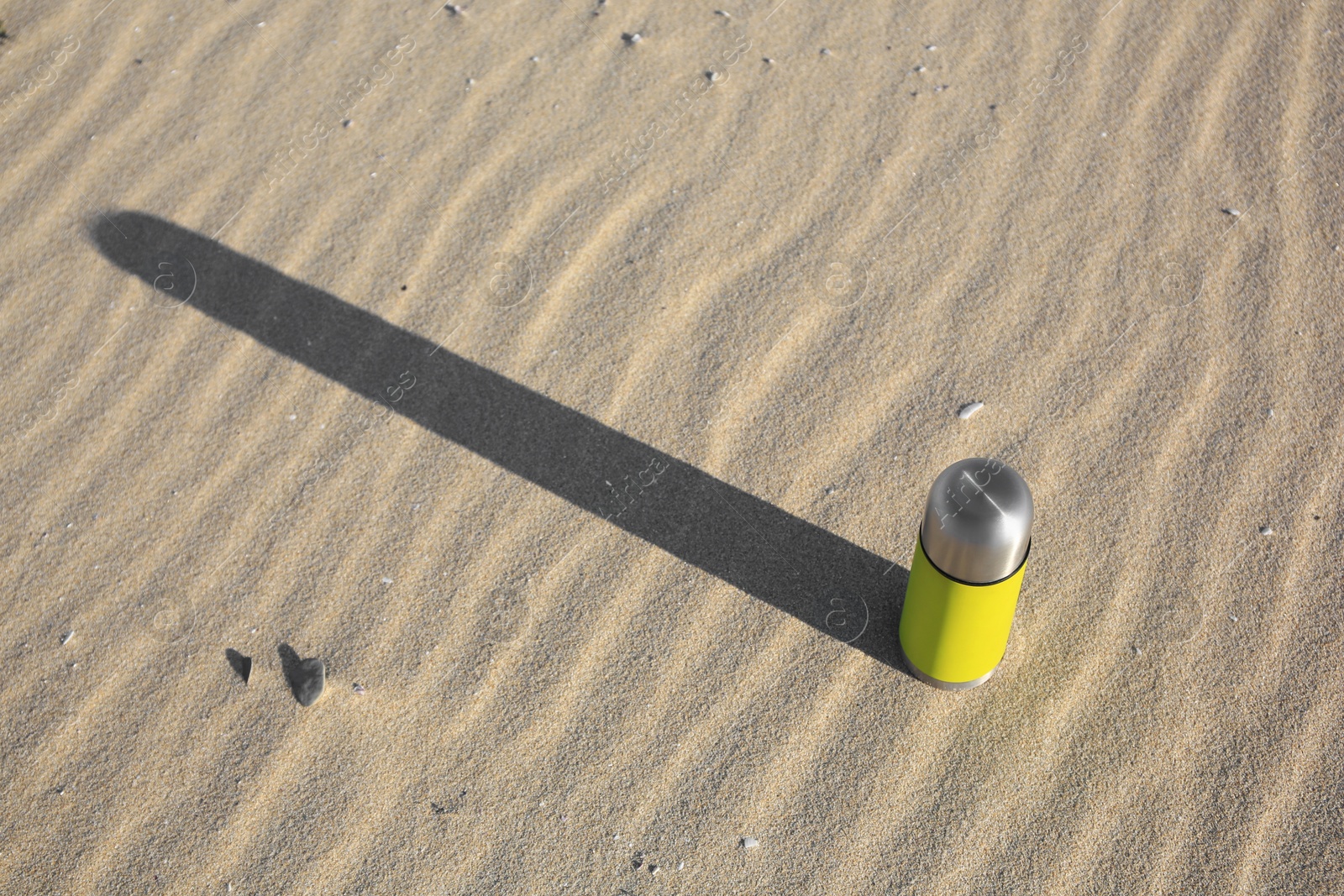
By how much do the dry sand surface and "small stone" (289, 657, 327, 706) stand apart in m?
0.03

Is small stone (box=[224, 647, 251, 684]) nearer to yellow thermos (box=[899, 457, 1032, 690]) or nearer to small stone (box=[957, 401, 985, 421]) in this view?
yellow thermos (box=[899, 457, 1032, 690])

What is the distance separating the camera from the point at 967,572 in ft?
7.14

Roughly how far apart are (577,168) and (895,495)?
1.67 meters

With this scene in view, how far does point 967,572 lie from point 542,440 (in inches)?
53.5

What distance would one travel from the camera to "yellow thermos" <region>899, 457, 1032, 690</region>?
208 cm

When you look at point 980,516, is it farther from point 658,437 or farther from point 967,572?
point 658,437

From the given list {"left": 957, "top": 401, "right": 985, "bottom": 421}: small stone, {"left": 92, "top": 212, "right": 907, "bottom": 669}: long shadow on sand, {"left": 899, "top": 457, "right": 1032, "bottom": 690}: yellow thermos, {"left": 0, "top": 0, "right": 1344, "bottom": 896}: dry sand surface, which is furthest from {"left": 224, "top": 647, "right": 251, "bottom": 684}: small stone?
{"left": 957, "top": 401, "right": 985, "bottom": 421}: small stone

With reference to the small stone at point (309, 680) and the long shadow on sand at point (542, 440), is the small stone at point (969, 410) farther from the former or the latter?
the small stone at point (309, 680)

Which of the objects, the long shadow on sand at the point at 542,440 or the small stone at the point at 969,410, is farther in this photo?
the small stone at the point at 969,410

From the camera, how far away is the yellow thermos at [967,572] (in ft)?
6.82

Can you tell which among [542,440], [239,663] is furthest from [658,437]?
[239,663]

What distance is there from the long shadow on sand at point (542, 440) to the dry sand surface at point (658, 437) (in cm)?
2

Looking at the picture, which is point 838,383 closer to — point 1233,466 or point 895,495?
point 895,495

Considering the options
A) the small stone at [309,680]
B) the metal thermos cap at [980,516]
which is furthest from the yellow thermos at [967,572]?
the small stone at [309,680]
